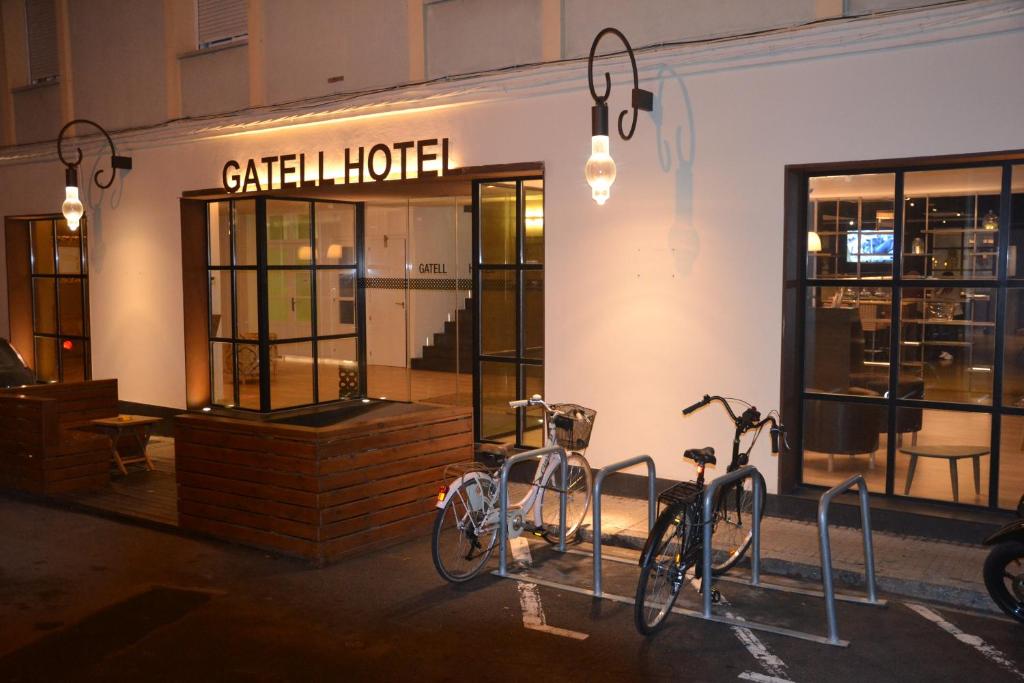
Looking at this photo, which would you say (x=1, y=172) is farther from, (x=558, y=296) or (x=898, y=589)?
(x=898, y=589)

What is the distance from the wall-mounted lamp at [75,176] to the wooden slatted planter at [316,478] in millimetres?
5016

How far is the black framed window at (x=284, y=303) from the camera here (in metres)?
12.1

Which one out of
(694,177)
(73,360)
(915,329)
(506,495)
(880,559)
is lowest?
(880,559)

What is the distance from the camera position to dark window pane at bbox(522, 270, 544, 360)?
393 inches

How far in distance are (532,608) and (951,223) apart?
4.64 metres

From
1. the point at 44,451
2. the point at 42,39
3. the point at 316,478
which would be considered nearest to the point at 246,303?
the point at 44,451

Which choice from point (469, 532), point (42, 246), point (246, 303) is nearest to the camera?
point (469, 532)

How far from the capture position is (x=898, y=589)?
6688 millimetres

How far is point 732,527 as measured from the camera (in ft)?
23.5

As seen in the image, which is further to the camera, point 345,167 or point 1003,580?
point 345,167

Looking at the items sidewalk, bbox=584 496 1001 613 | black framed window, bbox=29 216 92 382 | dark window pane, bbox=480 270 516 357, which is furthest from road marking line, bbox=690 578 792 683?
black framed window, bbox=29 216 92 382

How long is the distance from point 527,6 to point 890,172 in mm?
3981

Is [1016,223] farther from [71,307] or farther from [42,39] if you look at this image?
[42,39]

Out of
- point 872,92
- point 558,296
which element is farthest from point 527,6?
point 872,92
